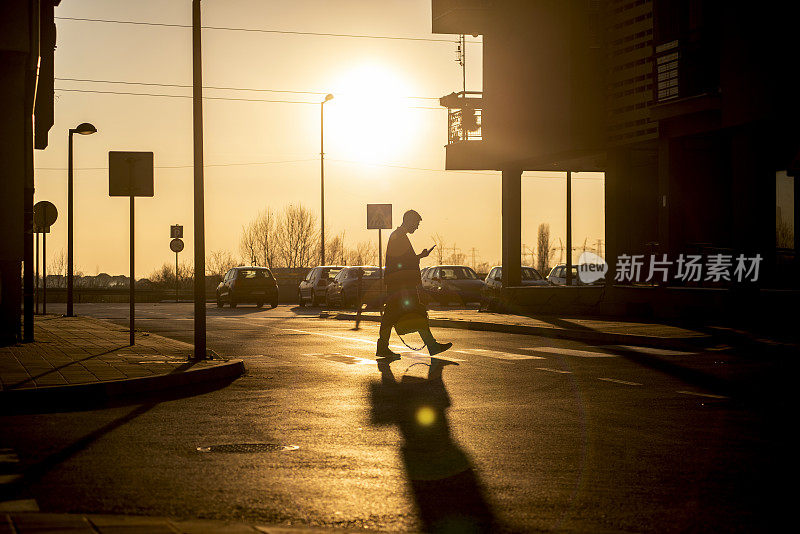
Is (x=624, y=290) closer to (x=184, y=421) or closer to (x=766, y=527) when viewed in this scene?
(x=184, y=421)

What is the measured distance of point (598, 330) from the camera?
62.5ft

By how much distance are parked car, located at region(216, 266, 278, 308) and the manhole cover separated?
34511 millimetres

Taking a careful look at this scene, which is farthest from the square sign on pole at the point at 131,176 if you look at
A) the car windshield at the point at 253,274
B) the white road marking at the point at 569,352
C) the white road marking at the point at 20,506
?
the car windshield at the point at 253,274

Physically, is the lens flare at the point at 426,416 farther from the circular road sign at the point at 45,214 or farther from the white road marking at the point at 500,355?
the circular road sign at the point at 45,214

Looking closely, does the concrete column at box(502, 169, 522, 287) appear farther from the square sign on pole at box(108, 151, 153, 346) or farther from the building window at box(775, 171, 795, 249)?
the square sign on pole at box(108, 151, 153, 346)

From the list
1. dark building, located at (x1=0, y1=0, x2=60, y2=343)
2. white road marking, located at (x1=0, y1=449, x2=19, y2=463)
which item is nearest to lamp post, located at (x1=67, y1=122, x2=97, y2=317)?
dark building, located at (x1=0, y1=0, x2=60, y2=343)

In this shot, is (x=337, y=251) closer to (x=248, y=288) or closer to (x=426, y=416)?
(x=248, y=288)

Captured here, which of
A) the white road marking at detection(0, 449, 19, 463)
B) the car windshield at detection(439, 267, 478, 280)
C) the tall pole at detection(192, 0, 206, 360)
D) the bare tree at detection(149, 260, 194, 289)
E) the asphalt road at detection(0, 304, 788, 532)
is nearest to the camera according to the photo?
the asphalt road at detection(0, 304, 788, 532)

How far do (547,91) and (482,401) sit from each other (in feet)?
63.3

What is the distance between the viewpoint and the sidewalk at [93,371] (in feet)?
32.0

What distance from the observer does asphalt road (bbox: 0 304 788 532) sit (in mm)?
5359

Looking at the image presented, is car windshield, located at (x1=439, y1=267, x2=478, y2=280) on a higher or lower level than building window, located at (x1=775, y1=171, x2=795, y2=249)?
lower

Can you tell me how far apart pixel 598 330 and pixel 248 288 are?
24.9 meters

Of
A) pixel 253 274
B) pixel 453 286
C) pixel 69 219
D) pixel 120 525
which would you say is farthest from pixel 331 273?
pixel 120 525
